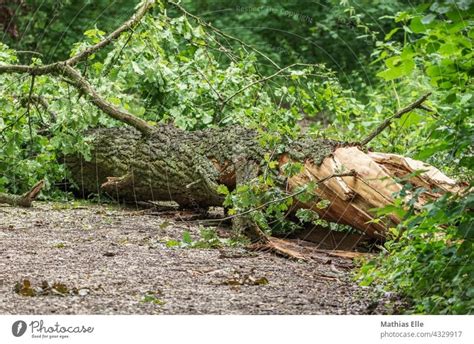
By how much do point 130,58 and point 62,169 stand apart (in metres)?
0.95

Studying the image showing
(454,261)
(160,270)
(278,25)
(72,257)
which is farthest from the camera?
(278,25)

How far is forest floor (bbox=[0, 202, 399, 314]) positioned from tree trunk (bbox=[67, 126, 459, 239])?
11.4 inches

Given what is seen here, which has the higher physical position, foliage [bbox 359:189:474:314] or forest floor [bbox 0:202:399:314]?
foliage [bbox 359:189:474:314]

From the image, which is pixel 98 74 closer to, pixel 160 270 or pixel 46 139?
pixel 46 139

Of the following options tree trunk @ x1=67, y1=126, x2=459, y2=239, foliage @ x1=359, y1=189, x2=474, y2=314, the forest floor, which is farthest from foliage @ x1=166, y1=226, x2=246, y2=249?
foliage @ x1=359, y1=189, x2=474, y2=314

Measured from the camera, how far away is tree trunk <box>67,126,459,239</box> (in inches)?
178

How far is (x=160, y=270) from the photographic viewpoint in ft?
13.0

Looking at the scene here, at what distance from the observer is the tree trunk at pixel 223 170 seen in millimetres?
4527

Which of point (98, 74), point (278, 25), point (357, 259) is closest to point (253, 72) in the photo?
point (98, 74)

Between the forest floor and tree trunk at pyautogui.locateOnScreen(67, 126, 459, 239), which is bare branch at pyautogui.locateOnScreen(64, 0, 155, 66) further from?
the forest floor

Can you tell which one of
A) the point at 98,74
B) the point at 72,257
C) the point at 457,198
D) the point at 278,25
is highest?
the point at 278,25

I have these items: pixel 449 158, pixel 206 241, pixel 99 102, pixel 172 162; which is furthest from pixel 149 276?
pixel 99 102

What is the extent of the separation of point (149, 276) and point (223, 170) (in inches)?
62.7

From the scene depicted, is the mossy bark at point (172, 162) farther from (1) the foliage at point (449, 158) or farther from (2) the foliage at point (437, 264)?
(1) the foliage at point (449, 158)
